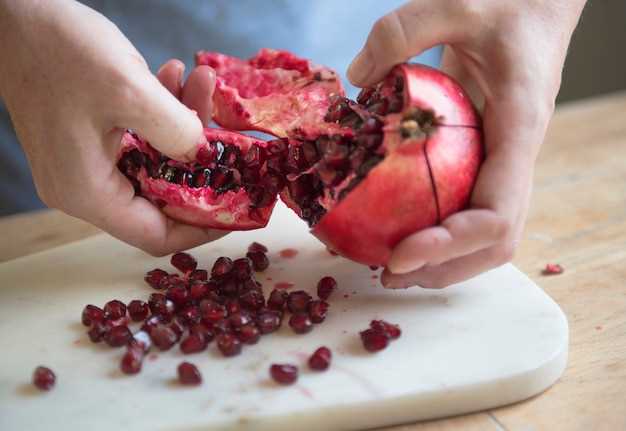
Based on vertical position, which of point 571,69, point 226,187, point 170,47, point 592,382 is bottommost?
point 571,69

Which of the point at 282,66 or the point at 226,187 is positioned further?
the point at 282,66

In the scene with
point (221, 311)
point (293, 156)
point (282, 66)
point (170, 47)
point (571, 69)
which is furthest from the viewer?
point (571, 69)

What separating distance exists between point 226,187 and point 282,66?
20.7 inches

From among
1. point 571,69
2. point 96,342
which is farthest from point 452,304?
point 571,69

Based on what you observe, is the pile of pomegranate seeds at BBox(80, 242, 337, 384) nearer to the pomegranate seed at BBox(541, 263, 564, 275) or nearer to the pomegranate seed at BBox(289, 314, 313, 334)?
the pomegranate seed at BBox(289, 314, 313, 334)

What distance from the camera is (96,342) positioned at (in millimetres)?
1663

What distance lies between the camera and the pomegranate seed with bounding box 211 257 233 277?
6.10ft

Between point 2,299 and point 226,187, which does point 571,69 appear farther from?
point 2,299

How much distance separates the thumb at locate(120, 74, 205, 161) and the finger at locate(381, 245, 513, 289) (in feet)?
1.83

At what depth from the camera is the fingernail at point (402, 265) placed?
5.01 ft

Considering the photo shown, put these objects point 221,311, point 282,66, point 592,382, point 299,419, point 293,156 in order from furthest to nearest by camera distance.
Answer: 1. point 282,66
2. point 293,156
3. point 221,311
4. point 592,382
5. point 299,419

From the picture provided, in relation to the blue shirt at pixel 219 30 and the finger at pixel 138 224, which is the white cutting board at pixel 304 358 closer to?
the finger at pixel 138 224

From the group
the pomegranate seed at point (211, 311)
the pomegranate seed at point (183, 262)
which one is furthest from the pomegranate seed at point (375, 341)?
the pomegranate seed at point (183, 262)

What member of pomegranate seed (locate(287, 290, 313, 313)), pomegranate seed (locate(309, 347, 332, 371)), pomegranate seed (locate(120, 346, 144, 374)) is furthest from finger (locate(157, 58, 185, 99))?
pomegranate seed (locate(309, 347, 332, 371))
